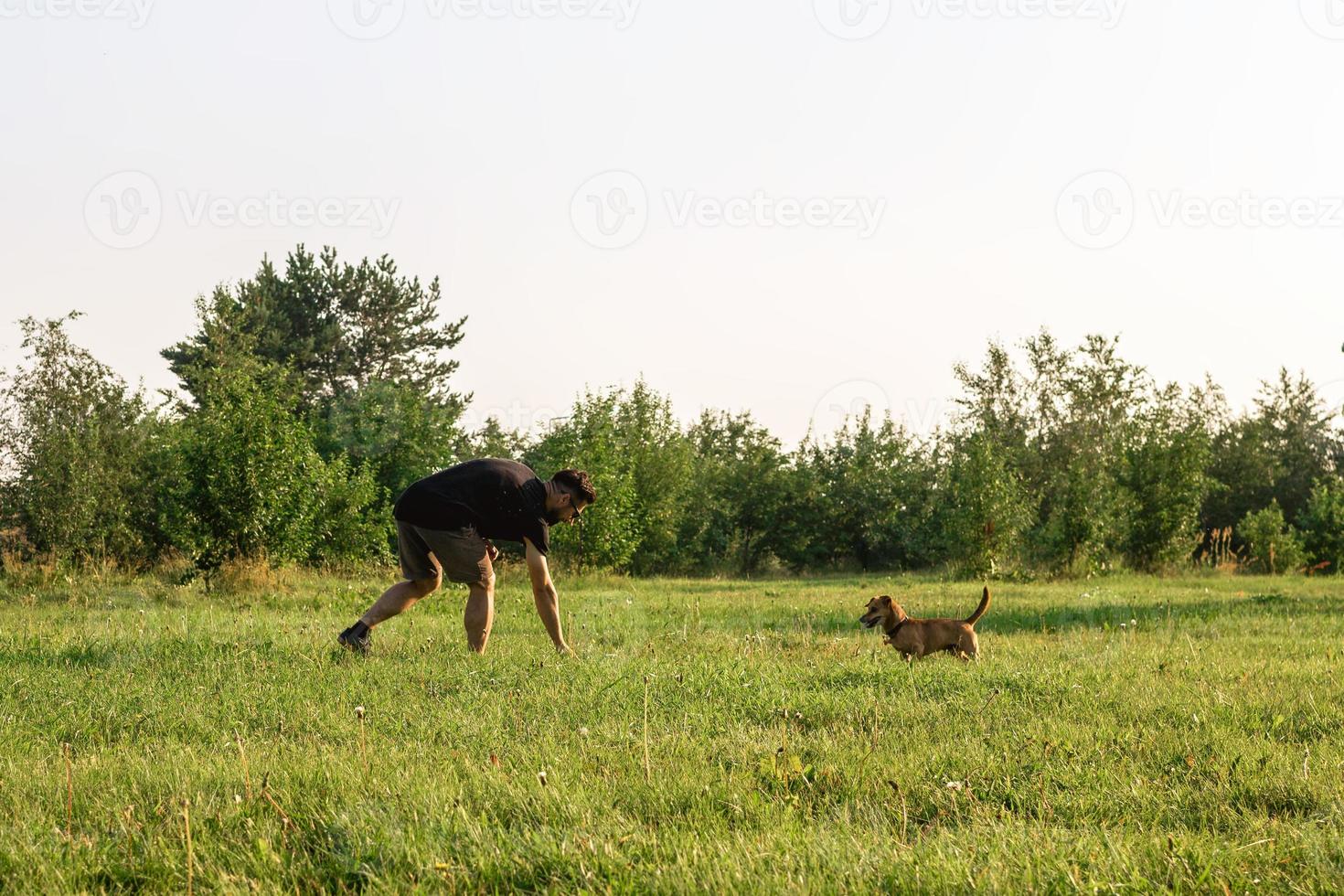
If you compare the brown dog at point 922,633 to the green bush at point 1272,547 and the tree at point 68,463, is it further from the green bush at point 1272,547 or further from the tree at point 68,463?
the green bush at point 1272,547

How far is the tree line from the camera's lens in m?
19.9

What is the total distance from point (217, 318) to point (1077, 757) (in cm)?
3247

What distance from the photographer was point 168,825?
12.2 ft

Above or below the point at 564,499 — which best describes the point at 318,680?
below

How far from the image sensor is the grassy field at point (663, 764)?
3281 mm

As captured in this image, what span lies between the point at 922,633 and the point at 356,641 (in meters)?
4.22

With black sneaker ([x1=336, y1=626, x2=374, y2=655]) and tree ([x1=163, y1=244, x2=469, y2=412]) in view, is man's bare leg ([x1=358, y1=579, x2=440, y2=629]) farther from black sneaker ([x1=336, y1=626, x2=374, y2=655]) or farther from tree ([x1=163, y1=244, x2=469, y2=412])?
tree ([x1=163, y1=244, x2=469, y2=412])

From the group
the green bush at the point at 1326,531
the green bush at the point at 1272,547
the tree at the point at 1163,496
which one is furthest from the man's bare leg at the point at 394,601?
the green bush at the point at 1326,531

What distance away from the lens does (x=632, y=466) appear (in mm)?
26219

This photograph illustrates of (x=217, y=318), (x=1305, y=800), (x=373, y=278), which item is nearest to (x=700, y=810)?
(x=1305, y=800)

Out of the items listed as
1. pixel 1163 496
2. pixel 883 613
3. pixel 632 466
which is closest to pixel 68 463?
pixel 632 466

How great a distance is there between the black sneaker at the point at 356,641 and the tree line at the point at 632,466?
9.39m

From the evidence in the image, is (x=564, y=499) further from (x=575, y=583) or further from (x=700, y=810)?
(x=575, y=583)

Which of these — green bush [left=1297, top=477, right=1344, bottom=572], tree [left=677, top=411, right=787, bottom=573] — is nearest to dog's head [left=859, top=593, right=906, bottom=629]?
green bush [left=1297, top=477, right=1344, bottom=572]
